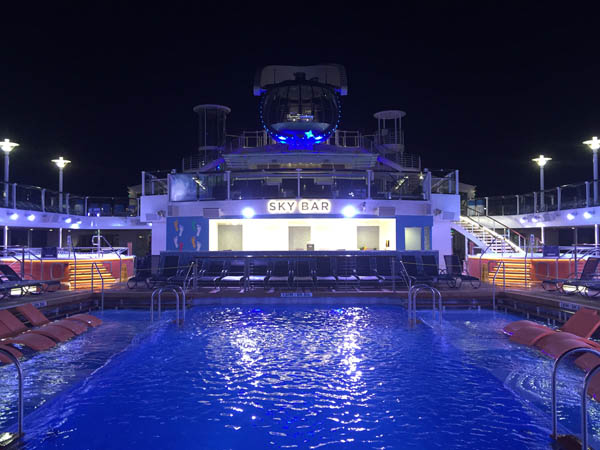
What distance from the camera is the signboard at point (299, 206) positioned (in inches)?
797

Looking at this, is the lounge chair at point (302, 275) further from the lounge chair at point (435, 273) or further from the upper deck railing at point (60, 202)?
the upper deck railing at point (60, 202)

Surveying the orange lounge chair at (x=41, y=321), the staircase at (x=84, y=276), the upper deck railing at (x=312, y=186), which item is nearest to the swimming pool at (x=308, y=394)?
the orange lounge chair at (x=41, y=321)

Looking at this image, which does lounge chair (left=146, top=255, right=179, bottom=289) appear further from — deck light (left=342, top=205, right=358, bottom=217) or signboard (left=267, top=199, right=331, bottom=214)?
deck light (left=342, top=205, right=358, bottom=217)

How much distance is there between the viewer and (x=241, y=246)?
23734mm

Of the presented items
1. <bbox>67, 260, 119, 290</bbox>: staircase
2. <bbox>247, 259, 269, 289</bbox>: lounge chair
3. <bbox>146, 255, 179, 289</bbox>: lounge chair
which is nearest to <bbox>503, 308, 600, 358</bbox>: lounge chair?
<bbox>247, 259, 269, 289</bbox>: lounge chair

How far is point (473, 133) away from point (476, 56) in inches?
601

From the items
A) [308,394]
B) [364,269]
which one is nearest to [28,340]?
[308,394]

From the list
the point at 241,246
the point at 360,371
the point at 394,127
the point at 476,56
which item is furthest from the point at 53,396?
the point at 394,127

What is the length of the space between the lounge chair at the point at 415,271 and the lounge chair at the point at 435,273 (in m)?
0.14

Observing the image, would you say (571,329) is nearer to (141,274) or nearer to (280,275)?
(280,275)

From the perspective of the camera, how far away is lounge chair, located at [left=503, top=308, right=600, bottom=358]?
282 inches

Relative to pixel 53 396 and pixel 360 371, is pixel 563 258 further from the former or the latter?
pixel 53 396

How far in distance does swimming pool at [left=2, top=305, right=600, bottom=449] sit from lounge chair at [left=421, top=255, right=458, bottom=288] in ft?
14.5

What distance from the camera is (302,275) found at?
48.3 feet
